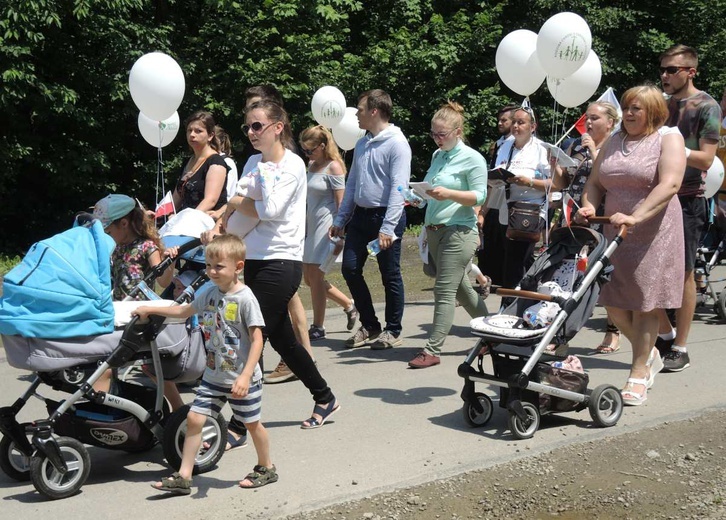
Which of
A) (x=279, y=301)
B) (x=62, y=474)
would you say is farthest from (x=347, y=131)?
(x=62, y=474)

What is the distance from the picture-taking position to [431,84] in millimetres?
18891

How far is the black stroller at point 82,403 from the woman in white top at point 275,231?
23.7 inches

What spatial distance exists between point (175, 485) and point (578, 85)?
17.9 feet

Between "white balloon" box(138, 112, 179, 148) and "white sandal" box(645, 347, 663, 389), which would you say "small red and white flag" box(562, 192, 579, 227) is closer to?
"white sandal" box(645, 347, 663, 389)

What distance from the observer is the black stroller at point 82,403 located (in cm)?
452

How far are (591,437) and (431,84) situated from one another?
14292 millimetres

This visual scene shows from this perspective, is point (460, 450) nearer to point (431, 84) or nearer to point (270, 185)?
point (270, 185)

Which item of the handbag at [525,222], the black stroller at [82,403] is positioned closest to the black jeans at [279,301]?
the black stroller at [82,403]

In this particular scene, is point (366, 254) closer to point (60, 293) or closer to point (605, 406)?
point (605, 406)

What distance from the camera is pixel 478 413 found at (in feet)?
18.3

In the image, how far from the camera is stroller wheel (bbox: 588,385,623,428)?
17.8 ft

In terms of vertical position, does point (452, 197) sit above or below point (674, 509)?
above

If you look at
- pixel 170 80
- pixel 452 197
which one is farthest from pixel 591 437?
pixel 170 80

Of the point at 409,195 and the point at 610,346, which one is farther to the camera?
the point at 610,346
